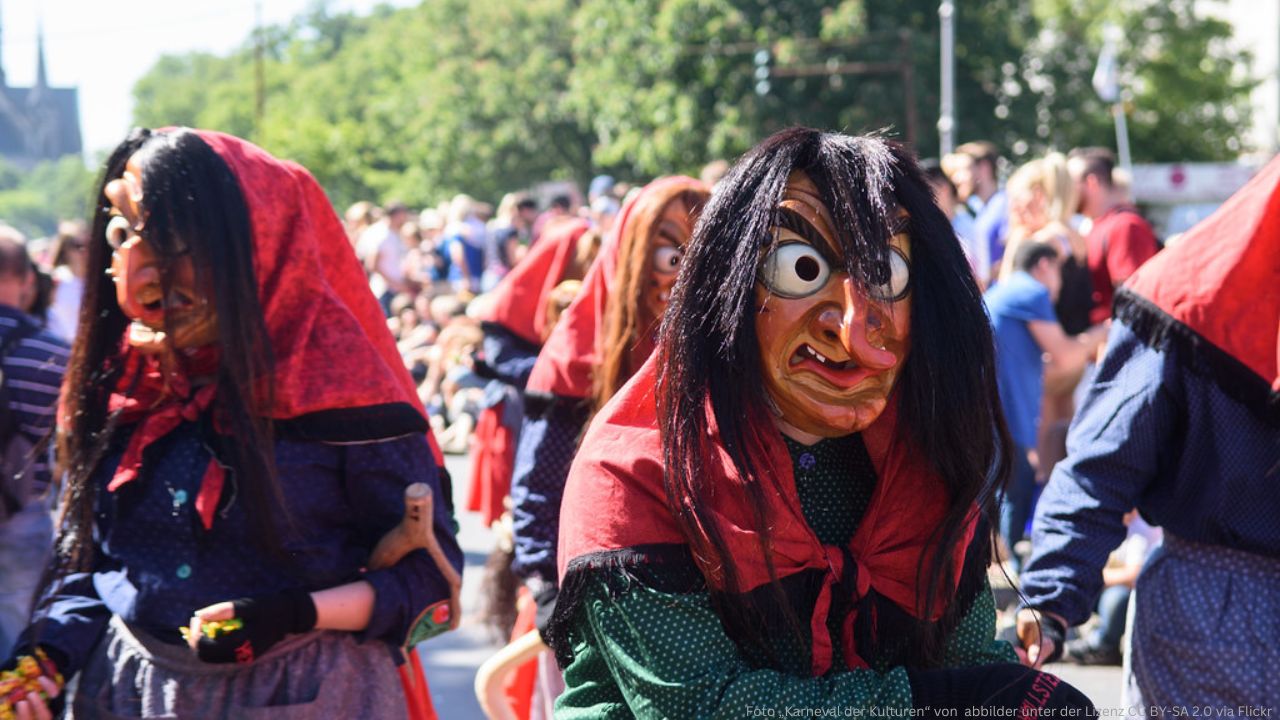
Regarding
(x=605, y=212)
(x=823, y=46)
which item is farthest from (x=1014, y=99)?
(x=605, y=212)

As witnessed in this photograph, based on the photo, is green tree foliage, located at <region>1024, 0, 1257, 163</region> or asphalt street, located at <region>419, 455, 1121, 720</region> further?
green tree foliage, located at <region>1024, 0, 1257, 163</region>

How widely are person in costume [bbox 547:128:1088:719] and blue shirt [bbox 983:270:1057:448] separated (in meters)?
4.81

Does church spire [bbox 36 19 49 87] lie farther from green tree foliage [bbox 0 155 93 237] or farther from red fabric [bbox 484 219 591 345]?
green tree foliage [bbox 0 155 93 237]

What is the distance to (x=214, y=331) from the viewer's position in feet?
8.55

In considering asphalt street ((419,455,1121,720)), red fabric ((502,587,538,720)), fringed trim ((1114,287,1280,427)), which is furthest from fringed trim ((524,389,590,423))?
fringed trim ((1114,287,1280,427))

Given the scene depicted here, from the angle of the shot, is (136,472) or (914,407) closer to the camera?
(914,407)

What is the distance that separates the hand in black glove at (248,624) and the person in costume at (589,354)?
1.28 meters

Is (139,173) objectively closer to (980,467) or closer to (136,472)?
(136,472)

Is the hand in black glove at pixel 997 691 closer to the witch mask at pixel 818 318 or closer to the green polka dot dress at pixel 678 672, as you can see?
the green polka dot dress at pixel 678 672

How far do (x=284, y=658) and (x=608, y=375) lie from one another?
1.33 meters

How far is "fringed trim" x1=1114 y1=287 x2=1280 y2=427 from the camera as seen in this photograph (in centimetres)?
275

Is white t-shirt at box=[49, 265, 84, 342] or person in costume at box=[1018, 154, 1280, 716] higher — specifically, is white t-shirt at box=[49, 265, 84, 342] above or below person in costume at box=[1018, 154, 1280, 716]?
below

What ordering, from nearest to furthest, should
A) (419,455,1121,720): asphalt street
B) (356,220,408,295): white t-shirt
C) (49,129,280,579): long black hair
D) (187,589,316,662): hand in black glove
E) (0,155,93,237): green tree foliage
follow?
(187,589,316,662): hand in black glove, (49,129,280,579): long black hair, (419,455,1121,720): asphalt street, (356,220,408,295): white t-shirt, (0,155,93,237): green tree foliage

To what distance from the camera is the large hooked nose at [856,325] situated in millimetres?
1931
